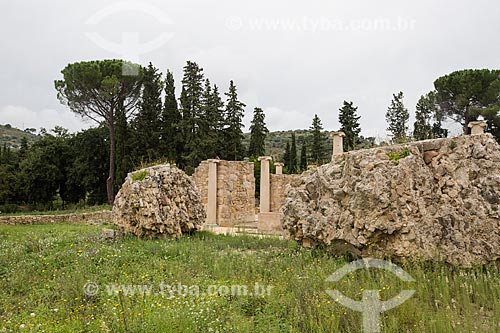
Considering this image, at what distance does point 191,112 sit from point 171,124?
6.05ft

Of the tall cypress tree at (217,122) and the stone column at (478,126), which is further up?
the tall cypress tree at (217,122)

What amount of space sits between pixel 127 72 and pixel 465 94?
952 inches

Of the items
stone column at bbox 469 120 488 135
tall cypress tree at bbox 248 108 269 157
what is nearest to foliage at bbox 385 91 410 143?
tall cypress tree at bbox 248 108 269 157

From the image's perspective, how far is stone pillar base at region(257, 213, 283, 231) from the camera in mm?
12130

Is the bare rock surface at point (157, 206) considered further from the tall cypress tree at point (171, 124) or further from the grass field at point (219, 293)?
the tall cypress tree at point (171, 124)

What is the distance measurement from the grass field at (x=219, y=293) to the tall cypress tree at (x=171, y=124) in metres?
21.3

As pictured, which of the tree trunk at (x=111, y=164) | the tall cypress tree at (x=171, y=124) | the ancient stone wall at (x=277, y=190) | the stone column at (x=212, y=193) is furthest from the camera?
the tall cypress tree at (x=171, y=124)

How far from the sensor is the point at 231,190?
16672mm

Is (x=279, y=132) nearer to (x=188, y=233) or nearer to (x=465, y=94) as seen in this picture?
(x=465, y=94)

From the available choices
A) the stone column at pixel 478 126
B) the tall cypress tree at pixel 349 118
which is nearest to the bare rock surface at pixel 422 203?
the stone column at pixel 478 126

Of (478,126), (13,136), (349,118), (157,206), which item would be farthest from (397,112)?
(13,136)

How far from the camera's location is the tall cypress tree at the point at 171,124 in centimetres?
2766

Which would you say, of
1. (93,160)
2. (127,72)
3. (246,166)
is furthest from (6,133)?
(246,166)

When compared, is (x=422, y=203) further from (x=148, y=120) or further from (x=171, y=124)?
(x=148, y=120)
